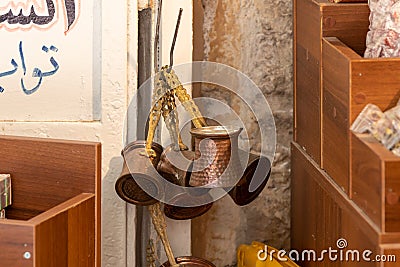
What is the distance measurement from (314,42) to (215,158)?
331 millimetres

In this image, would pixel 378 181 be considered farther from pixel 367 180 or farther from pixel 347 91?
pixel 347 91

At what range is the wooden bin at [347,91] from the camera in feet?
4.47

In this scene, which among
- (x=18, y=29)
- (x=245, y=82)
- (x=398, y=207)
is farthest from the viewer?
(x=245, y=82)

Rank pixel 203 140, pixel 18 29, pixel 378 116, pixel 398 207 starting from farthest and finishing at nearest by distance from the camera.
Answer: pixel 18 29, pixel 203 140, pixel 378 116, pixel 398 207

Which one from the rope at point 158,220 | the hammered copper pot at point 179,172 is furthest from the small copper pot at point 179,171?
the rope at point 158,220

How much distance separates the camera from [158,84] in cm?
175

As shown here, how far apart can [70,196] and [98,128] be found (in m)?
0.42

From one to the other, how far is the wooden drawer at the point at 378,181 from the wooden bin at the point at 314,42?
0.33 metres

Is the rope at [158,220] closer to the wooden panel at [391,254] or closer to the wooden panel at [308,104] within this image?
the wooden panel at [308,104]

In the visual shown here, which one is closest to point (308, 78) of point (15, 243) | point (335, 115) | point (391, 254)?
point (335, 115)

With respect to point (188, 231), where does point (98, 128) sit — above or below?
above

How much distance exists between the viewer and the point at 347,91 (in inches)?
54.5

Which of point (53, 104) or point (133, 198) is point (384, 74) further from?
point (53, 104)

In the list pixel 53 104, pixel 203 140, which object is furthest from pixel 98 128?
pixel 203 140
